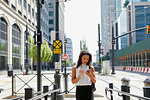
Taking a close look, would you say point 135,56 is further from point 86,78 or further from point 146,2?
point 146,2

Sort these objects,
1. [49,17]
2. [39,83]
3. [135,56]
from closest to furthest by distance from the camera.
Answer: [39,83] → [135,56] → [49,17]

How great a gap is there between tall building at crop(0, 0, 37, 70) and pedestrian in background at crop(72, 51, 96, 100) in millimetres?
31794

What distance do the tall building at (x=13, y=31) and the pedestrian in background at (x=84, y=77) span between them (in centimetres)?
3179

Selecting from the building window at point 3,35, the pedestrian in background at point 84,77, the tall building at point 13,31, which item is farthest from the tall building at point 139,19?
the pedestrian in background at point 84,77

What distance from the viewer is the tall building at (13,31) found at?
3500cm

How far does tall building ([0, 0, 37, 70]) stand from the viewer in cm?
3500

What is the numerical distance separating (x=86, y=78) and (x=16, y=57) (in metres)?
40.6

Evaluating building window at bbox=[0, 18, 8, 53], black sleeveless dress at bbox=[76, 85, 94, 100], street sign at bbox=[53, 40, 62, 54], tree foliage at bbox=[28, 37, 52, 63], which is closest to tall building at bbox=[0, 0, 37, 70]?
building window at bbox=[0, 18, 8, 53]

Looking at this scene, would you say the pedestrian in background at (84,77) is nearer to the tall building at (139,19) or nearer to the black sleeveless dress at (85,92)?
the black sleeveless dress at (85,92)

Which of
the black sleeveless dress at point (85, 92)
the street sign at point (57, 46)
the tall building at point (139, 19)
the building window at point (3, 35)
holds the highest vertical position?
the tall building at point (139, 19)

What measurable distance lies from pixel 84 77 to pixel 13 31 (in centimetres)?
3924

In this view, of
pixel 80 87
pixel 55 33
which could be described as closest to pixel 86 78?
pixel 80 87

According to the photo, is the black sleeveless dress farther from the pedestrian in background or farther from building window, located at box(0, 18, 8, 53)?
building window, located at box(0, 18, 8, 53)

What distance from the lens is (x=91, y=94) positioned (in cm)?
434
